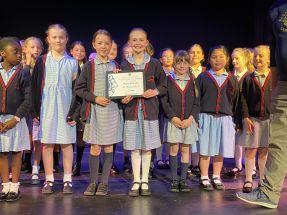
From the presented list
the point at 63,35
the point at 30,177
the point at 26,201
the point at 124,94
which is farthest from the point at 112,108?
the point at 30,177

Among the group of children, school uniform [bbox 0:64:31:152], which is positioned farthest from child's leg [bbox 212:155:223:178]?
school uniform [bbox 0:64:31:152]

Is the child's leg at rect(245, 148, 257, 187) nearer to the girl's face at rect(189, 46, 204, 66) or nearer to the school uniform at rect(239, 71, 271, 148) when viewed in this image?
the school uniform at rect(239, 71, 271, 148)

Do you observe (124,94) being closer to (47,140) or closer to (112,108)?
(112,108)

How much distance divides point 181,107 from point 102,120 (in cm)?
78

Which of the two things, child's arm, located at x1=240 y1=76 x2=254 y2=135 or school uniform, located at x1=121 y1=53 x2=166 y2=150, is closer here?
school uniform, located at x1=121 y1=53 x2=166 y2=150

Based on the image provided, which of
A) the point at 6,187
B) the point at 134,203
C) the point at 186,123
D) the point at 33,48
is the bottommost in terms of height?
the point at 134,203

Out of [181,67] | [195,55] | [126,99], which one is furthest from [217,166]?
[195,55]

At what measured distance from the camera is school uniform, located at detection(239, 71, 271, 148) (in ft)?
13.3

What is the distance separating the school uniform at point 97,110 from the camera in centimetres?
390

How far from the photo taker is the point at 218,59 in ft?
13.9

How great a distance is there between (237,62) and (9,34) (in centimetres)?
491

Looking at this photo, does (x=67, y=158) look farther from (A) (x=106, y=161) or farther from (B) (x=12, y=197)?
(B) (x=12, y=197)

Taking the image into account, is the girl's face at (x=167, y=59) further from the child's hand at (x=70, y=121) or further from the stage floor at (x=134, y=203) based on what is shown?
the child's hand at (x=70, y=121)

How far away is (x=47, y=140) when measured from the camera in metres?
3.95
